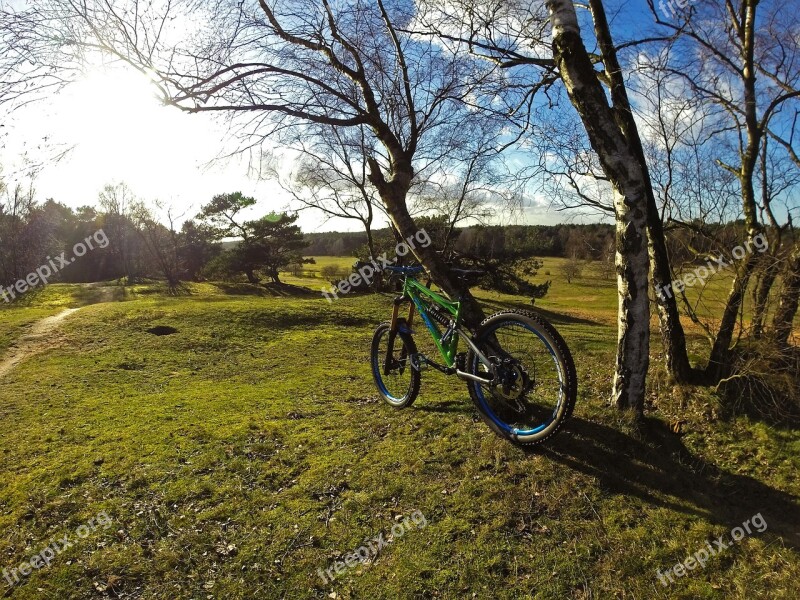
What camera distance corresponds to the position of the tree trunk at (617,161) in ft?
12.1

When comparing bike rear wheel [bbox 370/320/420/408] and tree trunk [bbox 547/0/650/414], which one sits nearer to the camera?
tree trunk [bbox 547/0/650/414]

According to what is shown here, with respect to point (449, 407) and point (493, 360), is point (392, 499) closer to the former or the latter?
point (493, 360)

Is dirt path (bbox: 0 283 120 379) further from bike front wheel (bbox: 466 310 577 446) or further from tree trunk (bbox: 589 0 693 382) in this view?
tree trunk (bbox: 589 0 693 382)

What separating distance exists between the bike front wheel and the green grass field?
264 millimetres

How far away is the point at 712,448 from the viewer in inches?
148

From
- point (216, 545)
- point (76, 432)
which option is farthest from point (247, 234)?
point (216, 545)

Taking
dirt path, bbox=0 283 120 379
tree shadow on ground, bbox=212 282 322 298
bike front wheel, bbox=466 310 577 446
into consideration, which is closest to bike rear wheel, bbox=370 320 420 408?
bike front wheel, bbox=466 310 577 446

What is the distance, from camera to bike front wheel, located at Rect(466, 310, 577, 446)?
10.1 ft

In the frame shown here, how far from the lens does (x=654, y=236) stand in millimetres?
4715

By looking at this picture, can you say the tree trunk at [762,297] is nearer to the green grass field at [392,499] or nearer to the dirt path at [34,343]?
the green grass field at [392,499]

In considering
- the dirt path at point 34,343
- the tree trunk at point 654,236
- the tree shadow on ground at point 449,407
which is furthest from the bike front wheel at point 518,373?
the dirt path at point 34,343

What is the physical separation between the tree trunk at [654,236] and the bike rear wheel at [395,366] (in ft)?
9.07

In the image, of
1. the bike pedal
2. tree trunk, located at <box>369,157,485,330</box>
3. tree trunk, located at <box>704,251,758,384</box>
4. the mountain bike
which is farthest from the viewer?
tree trunk, located at <box>369,157,485,330</box>

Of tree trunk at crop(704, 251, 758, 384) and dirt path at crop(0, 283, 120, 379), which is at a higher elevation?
tree trunk at crop(704, 251, 758, 384)
